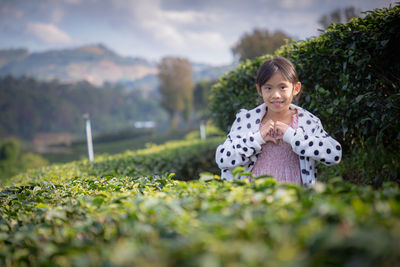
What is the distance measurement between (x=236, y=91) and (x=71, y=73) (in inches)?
5187

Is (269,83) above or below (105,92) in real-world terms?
below

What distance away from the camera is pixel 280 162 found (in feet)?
7.79

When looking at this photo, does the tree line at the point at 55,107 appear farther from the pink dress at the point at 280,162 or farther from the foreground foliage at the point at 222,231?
the foreground foliage at the point at 222,231

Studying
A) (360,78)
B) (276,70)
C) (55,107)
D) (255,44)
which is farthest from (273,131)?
(55,107)

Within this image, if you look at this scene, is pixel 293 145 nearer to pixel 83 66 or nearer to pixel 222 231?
pixel 222 231

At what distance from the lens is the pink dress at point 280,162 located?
2.35m

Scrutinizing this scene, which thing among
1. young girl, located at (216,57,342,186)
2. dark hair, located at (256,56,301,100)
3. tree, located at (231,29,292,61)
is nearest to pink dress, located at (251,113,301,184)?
young girl, located at (216,57,342,186)

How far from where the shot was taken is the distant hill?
104 meters

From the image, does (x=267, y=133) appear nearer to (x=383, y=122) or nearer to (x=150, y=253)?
(x=383, y=122)

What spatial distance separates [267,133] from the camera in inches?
91.5

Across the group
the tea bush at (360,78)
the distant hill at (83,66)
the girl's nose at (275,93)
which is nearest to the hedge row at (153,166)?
the tea bush at (360,78)

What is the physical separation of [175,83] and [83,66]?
329ft

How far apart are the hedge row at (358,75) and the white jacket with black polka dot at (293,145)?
719 mm

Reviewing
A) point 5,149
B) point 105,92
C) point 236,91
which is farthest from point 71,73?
point 236,91
